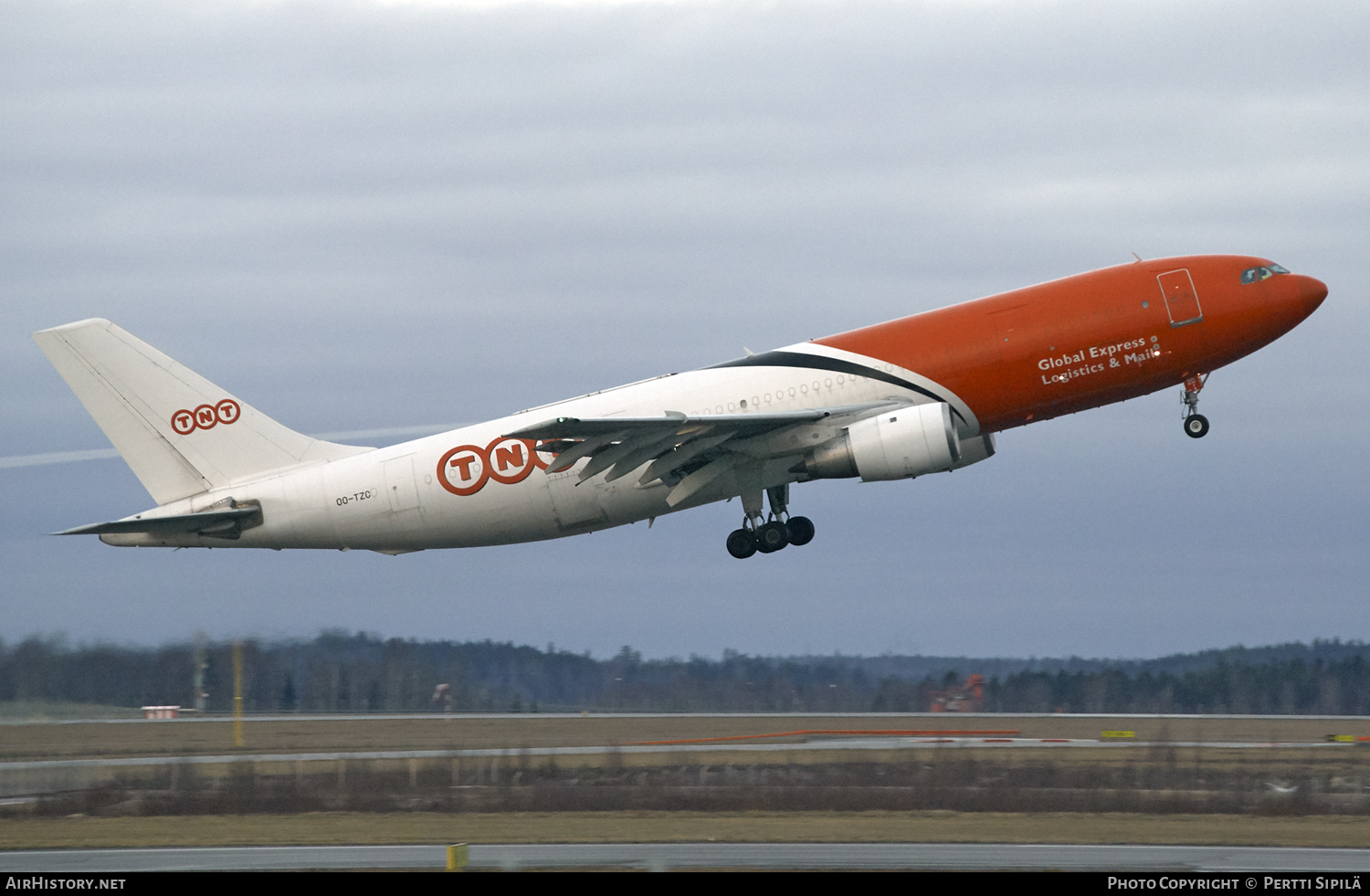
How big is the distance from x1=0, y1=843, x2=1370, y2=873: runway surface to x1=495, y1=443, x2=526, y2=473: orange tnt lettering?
921 cm

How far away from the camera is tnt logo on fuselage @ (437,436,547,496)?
120 ft

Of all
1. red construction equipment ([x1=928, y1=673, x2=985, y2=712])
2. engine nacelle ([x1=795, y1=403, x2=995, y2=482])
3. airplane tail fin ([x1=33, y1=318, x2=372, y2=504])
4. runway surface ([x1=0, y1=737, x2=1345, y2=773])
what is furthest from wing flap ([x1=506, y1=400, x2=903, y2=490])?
red construction equipment ([x1=928, y1=673, x2=985, y2=712])

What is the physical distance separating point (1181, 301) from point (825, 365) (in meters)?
8.18

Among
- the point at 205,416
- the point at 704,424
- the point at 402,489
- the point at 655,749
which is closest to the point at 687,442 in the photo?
the point at 704,424

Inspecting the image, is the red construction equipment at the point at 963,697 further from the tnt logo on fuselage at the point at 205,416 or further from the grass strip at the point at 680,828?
the tnt logo on fuselage at the point at 205,416

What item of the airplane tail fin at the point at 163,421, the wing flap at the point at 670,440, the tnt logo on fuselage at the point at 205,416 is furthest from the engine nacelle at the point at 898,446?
the tnt logo on fuselage at the point at 205,416

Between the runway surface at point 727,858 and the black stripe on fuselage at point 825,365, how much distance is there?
9960 millimetres

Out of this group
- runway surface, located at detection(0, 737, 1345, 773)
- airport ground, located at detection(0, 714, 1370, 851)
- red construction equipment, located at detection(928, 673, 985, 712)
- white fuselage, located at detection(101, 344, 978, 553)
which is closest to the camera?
airport ground, located at detection(0, 714, 1370, 851)

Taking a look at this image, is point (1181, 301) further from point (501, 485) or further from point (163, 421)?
point (163, 421)

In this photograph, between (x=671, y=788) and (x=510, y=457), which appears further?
(x=671, y=788)

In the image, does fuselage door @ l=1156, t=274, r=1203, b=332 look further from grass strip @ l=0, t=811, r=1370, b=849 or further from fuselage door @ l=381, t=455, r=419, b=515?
fuselage door @ l=381, t=455, r=419, b=515

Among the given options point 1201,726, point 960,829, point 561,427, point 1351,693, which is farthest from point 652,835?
point 1351,693

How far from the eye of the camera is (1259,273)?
113ft

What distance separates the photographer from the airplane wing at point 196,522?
123ft
